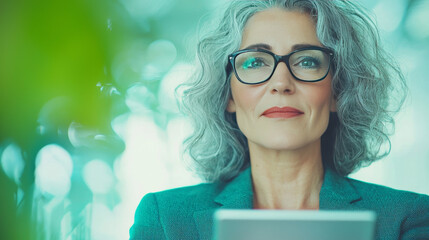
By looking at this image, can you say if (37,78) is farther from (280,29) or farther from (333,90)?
(333,90)

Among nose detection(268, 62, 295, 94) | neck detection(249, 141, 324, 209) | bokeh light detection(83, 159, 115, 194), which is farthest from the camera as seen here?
bokeh light detection(83, 159, 115, 194)

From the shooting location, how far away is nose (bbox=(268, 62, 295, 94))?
1.51 meters

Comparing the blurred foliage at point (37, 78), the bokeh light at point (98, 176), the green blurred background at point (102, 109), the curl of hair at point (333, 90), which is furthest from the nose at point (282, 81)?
the bokeh light at point (98, 176)

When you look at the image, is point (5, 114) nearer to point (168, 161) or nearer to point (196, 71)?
point (168, 161)

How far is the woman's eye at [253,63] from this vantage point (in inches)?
61.7

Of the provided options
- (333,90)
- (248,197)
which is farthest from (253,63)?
(248,197)

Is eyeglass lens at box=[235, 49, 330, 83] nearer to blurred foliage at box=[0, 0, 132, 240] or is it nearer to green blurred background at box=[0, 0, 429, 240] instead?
green blurred background at box=[0, 0, 429, 240]

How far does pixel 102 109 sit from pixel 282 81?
124cm

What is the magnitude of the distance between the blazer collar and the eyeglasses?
0.35m

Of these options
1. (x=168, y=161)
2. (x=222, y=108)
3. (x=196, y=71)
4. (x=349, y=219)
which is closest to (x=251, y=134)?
(x=222, y=108)

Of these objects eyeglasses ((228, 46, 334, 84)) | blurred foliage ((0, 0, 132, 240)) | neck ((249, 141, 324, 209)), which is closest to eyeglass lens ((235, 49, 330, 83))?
eyeglasses ((228, 46, 334, 84))

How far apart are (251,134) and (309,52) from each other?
33 centimetres

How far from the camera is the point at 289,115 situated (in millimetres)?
1528

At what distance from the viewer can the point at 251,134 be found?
5.23ft
